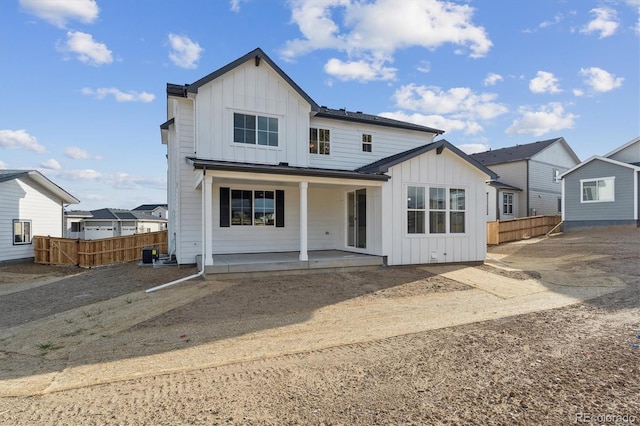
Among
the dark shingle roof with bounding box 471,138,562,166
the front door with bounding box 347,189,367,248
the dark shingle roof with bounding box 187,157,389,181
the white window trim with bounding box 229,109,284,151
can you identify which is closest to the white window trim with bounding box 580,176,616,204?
the dark shingle roof with bounding box 471,138,562,166

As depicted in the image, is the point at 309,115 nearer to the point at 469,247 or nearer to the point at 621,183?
the point at 469,247

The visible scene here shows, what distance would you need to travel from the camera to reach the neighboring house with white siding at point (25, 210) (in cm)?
1725

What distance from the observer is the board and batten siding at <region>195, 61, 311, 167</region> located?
11445mm

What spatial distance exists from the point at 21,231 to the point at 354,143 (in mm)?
17183

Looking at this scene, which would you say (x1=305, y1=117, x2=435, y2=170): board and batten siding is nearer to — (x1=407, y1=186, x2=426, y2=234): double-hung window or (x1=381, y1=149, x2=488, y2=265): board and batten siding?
(x1=381, y1=149, x2=488, y2=265): board and batten siding

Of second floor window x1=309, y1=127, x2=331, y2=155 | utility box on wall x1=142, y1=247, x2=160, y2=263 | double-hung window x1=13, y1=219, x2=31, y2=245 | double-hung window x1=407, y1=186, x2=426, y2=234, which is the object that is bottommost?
utility box on wall x1=142, y1=247, x2=160, y2=263

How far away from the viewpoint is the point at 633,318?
6516 mm

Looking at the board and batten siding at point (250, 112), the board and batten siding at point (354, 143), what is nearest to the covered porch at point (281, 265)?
the board and batten siding at point (250, 112)

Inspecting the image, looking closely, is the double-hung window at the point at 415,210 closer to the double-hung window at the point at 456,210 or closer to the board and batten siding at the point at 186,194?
the double-hung window at the point at 456,210

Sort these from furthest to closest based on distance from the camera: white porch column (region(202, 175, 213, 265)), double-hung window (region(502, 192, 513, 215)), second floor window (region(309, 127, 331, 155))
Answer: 1. double-hung window (region(502, 192, 513, 215))
2. second floor window (region(309, 127, 331, 155))
3. white porch column (region(202, 175, 213, 265))

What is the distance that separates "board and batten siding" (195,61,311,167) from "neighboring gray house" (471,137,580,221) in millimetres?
16464

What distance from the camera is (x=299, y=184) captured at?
1112 cm

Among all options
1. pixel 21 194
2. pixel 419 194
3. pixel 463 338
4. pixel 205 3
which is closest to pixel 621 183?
pixel 419 194

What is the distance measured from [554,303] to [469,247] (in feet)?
16.3
